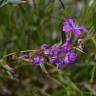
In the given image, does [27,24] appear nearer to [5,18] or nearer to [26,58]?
[5,18]

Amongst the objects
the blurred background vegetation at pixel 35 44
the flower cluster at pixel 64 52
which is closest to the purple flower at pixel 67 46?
the flower cluster at pixel 64 52

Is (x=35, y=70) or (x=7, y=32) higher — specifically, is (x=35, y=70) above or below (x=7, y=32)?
below

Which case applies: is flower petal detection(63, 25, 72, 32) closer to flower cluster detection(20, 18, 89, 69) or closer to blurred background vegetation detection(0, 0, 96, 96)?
flower cluster detection(20, 18, 89, 69)

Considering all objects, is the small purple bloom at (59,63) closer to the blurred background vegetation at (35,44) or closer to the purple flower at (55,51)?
the purple flower at (55,51)

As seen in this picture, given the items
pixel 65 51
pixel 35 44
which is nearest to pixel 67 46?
pixel 65 51

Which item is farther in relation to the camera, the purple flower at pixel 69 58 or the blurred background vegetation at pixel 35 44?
the blurred background vegetation at pixel 35 44

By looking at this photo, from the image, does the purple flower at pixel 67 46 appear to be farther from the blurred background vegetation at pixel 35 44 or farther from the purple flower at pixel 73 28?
the blurred background vegetation at pixel 35 44

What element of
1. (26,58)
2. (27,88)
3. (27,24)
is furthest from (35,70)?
(26,58)

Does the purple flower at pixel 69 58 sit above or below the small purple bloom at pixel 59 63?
above

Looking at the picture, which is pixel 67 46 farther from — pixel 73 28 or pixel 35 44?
pixel 35 44
